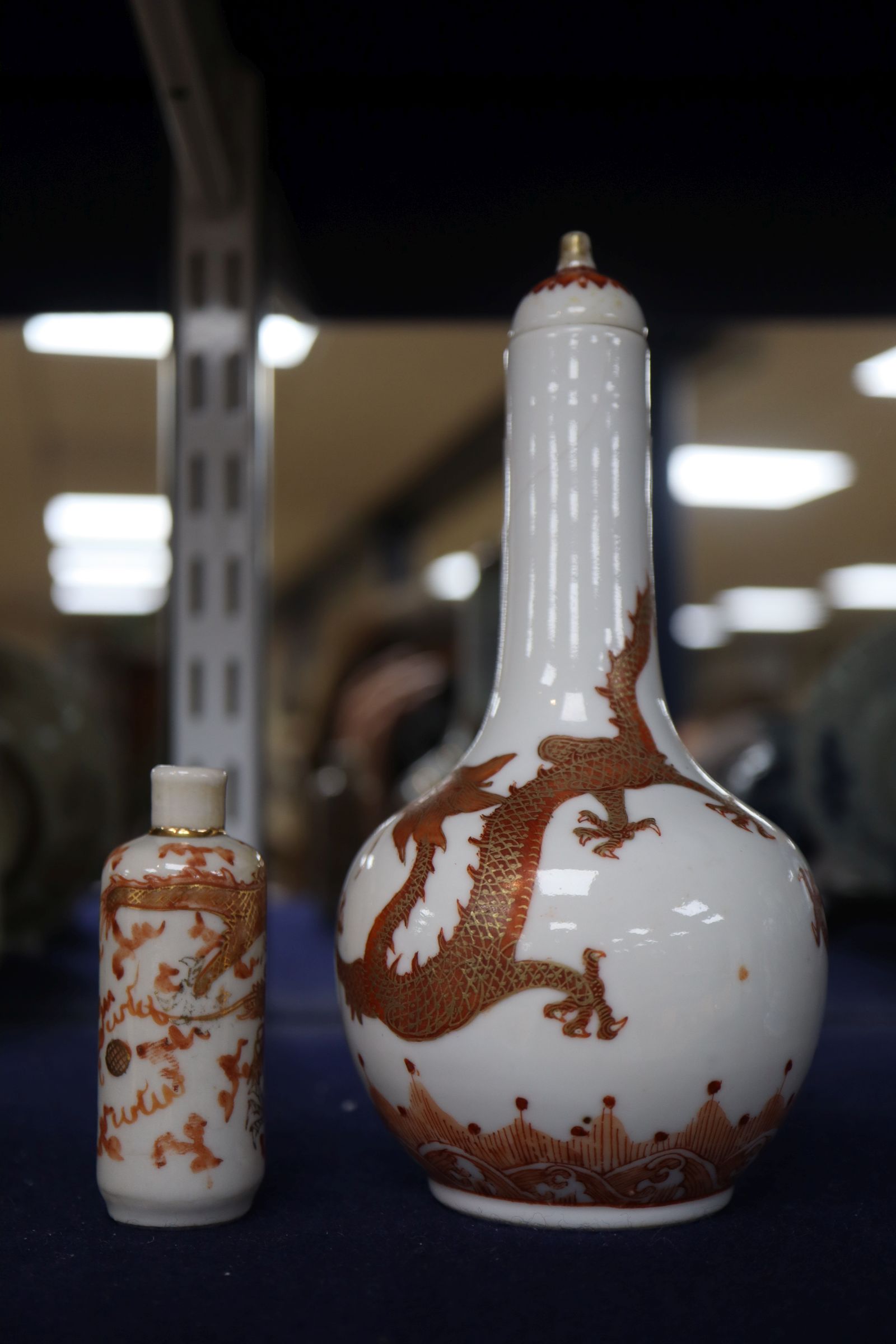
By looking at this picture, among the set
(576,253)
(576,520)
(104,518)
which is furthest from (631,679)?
(104,518)

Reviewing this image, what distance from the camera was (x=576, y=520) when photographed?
539 mm

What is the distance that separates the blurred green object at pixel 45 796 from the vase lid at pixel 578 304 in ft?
2.09

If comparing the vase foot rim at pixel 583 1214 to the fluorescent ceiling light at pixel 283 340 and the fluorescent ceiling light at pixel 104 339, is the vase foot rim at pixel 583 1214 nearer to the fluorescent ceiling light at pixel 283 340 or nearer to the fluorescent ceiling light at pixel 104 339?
the fluorescent ceiling light at pixel 283 340

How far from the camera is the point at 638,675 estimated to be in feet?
1.76

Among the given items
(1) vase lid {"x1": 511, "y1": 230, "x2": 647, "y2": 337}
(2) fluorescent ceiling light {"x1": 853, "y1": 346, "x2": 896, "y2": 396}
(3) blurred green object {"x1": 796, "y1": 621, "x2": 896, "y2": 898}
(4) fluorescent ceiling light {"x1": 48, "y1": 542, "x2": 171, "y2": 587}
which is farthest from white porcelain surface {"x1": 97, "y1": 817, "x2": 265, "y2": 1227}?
(4) fluorescent ceiling light {"x1": 48, "y1": 542, "x2": 171, "y2": 587}

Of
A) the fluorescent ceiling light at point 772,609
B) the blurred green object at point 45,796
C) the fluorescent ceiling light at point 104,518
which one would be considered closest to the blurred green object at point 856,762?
the blurred green object at point 45,796

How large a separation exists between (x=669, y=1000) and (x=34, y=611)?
6803mm

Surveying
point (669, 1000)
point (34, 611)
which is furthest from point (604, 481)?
point (34, 611)

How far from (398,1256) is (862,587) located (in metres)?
6.24

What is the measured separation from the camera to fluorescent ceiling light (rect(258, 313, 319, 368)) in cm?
96

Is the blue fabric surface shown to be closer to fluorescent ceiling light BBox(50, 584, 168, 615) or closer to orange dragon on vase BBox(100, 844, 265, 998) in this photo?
orange dragon on vase BBox(100, 844, 265, 998)

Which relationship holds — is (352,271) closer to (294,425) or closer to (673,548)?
(673,548)

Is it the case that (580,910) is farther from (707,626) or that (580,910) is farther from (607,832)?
(707,626)

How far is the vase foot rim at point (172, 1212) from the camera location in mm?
484
